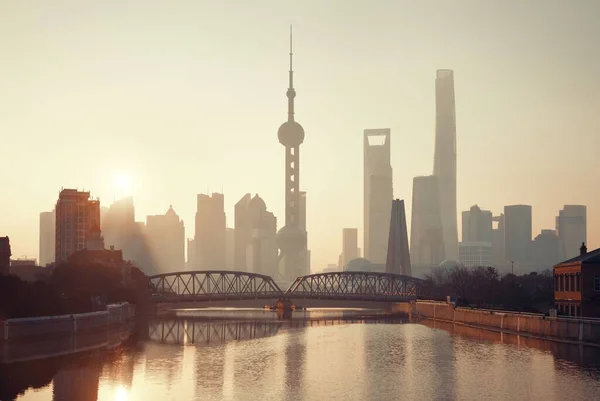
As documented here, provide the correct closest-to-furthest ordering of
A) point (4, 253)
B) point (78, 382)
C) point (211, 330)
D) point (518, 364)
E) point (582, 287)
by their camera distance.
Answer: point (78, 382) → point (518, 364) → point (582, 287) → point (211, 330) → point (4, 253)

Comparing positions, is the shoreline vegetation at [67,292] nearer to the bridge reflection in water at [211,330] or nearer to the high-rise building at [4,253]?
the high-rise building at [4,253]

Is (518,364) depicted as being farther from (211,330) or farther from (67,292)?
(67,292)

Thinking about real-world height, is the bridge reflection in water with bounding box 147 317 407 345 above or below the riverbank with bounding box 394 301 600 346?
below

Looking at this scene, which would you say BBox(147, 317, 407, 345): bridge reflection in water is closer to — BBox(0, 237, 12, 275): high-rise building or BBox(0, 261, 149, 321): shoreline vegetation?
BBox(0, 261, 149, 321): shoreline vegetation

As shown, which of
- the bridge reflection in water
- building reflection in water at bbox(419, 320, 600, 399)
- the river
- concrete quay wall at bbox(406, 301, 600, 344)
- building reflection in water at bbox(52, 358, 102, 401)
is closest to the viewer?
building reflection in water at bbox(52, 358, 102, 401)

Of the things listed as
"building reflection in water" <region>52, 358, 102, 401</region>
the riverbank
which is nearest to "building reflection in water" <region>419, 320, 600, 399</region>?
the riverbank

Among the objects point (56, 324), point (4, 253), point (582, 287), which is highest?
point (4, 253)

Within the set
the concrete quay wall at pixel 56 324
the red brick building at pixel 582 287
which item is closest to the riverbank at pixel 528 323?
the red brick building at pixel 582 287

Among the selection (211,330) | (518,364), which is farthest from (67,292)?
(518,364)
